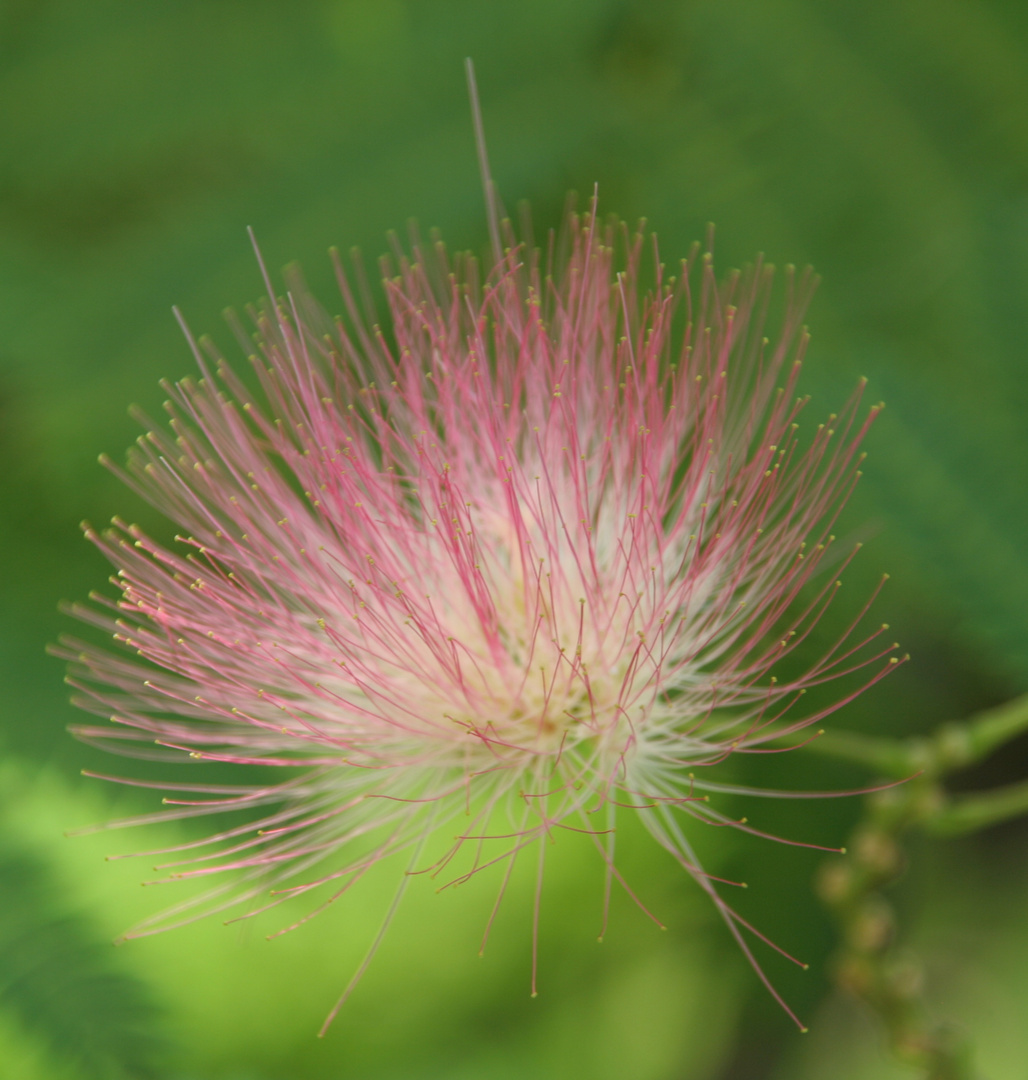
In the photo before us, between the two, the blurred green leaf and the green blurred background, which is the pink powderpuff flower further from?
the green blurred background

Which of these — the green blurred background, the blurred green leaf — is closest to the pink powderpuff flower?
the blurred green leaf

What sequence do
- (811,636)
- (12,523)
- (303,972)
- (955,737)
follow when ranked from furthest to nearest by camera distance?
(12,523)
(303,972)
(811,636)
(955,737)

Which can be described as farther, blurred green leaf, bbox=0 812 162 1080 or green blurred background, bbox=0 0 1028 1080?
green blurred background, bbox=0 0 1028 1080

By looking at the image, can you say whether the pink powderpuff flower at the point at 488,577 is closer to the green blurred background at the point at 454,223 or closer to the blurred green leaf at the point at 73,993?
the blurred green leaf at the point at 73,993

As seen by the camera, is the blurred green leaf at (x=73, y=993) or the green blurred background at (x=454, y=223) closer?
the blurred green leaf at (x=73, y=993)

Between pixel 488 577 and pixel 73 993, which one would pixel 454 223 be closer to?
pixel 488 577

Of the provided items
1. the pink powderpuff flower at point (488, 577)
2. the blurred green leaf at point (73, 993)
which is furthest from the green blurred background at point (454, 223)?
the pink powderpuff flower at point (488, 577)

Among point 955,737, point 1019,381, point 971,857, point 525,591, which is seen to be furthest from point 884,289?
point 971,857

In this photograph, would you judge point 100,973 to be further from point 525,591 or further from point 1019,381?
point 1019,381
